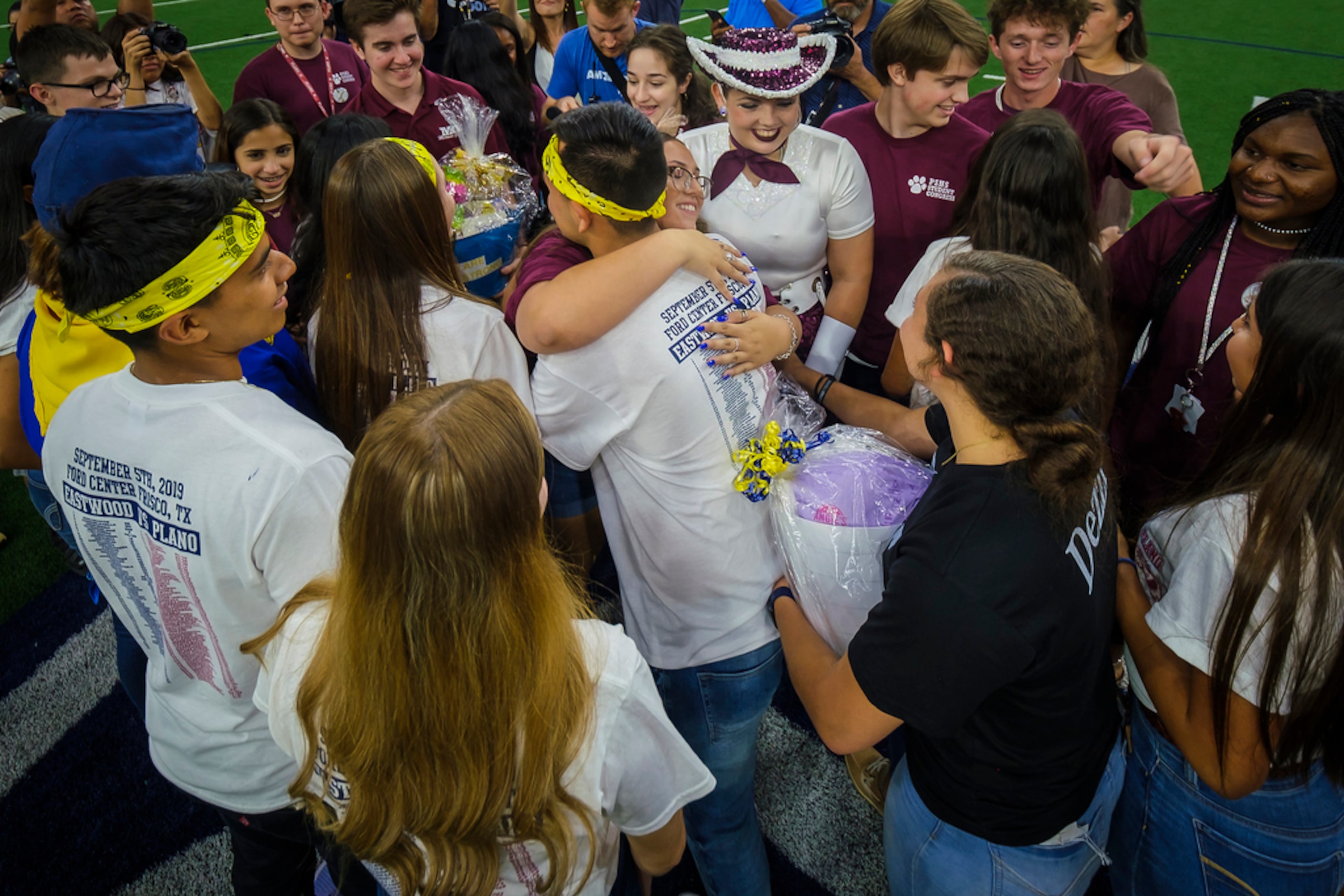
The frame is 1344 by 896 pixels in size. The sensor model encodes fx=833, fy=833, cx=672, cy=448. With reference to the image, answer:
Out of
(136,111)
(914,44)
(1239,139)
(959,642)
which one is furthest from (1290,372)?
(136,111)

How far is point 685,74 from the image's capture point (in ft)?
→ 12.6

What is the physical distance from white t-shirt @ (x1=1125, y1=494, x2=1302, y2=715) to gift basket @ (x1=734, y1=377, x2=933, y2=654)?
1.58ft

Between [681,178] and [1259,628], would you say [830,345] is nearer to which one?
[681,178]

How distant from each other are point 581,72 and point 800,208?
2.68 metres

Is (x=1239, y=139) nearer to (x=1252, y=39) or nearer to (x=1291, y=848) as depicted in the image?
(x=1291, y=848)

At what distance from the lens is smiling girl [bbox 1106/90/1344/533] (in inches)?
84.3

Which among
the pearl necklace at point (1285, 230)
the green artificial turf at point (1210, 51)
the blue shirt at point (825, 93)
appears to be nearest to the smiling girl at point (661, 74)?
the blue shirt at point (825, 93)

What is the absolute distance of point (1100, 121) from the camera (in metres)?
3.11

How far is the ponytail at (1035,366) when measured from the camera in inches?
53.8

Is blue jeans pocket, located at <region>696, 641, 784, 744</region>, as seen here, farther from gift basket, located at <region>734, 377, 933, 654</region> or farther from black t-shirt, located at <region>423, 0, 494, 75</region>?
black t-shirt, located at <region>423, 0, 494, 75</region>

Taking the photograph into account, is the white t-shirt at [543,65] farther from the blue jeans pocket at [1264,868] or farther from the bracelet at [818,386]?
the blue jeans pocket at [1264,868]

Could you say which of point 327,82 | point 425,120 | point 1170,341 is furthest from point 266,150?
point 1170,341

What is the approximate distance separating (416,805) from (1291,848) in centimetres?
157

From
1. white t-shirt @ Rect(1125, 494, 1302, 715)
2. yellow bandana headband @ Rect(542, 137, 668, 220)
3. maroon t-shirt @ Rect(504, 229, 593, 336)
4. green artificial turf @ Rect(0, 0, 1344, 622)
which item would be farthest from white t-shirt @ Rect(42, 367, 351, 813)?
green artificial turf @ Rect(0, 0, 1344, 622)
